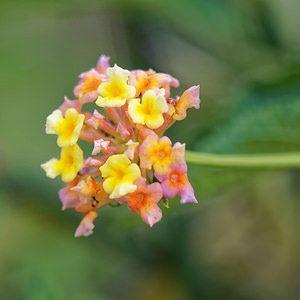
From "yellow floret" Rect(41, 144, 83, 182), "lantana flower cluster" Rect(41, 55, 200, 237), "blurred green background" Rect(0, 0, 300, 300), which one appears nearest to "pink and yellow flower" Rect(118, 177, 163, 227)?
"lantana flower cluster" Rect(41, 55, 200, 237)

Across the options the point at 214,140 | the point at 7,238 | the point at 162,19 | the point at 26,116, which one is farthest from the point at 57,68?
the point at 214,140

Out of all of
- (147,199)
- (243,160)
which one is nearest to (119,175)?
(147,199)

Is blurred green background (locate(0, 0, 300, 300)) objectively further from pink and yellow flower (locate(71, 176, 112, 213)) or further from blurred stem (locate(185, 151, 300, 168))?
pink and yellow flower (locate(71, 176, 112, 213))

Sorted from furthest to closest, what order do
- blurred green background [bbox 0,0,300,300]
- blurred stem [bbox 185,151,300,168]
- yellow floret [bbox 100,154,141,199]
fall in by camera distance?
blurred green background [bbox 0,0,300,300] → blurred stem [bbox 185,151,300,168] → yellow floret [bbox 100,154,141,199]

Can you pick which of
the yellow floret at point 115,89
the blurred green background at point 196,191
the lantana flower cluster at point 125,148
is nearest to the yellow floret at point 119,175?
the lantana flower cluster at point 125,148

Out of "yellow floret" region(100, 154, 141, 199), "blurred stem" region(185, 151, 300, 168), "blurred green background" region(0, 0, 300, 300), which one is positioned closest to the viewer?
"yellow floret" region(100, 154, 141, 199)

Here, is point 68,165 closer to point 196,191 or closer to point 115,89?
point 115,89
